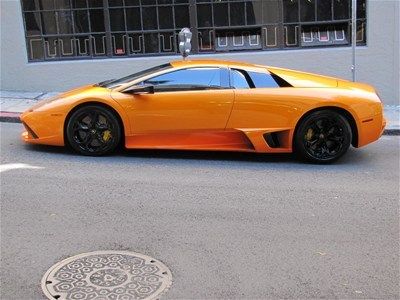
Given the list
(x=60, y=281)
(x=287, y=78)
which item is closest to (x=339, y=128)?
(x=287, y=78)

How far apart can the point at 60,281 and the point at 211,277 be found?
106 cm

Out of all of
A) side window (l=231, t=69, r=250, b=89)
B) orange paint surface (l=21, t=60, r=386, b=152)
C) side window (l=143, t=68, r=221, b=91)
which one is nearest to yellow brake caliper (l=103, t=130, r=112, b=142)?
orange paint surface (l=21, t=60, r=386, b=152)

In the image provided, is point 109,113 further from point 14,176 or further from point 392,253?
point 392,253

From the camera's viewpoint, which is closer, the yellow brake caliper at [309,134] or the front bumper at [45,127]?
the yellow brake caliper at [309,134]

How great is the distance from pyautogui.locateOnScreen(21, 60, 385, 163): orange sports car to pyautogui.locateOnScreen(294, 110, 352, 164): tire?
12 millimetres

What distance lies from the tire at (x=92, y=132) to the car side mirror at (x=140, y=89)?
0.36 meters

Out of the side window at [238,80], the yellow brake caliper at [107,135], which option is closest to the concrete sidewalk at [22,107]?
the yellow brake caliper at [107,135]

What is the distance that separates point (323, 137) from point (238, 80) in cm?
128

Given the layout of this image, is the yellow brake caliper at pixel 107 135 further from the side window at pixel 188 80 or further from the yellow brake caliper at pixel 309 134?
the yellow brake caliper at pixel 309 134

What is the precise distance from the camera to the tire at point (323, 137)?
7.38 meters

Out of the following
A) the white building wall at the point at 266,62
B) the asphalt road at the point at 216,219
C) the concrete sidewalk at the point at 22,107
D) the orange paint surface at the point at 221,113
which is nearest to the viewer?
the asphalt road at the point at 216,219

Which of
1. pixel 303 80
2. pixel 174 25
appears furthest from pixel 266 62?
pixel 303 80

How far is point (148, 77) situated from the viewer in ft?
24.8

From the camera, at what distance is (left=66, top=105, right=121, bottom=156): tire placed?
24.6 ft
